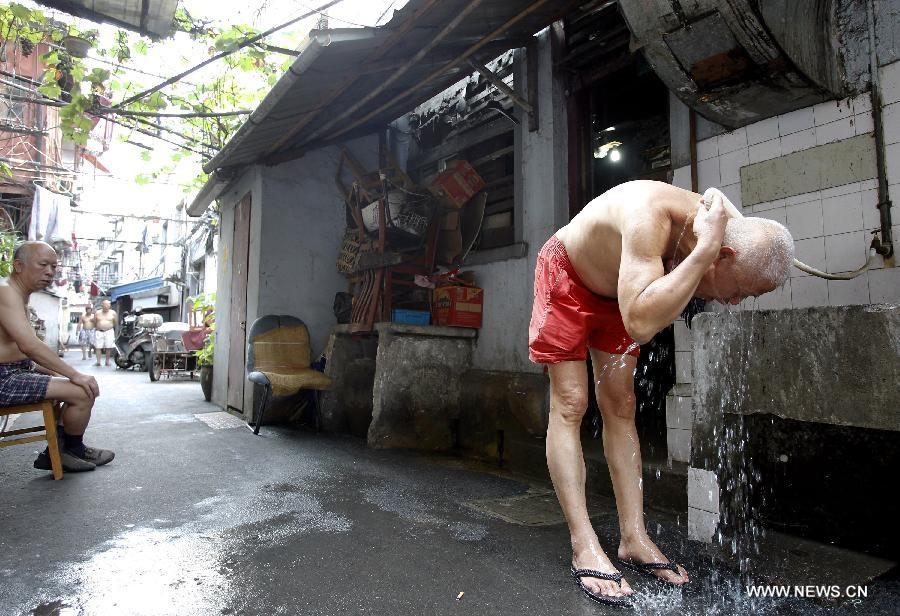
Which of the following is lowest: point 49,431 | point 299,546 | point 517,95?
point 299,546

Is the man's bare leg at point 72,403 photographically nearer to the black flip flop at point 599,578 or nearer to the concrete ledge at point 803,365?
the black flip flop at point 599,578

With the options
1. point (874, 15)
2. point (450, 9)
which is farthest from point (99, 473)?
point (874, 15)

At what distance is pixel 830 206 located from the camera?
2.85 meters

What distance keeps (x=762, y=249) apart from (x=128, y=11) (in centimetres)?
547

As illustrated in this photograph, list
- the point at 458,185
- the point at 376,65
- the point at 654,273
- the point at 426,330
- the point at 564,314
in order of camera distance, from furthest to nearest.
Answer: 1. the point at 458,185
2. the point at 426,330
3. the point at 376,65
4. the point at 564,314
5. the point at 654,273

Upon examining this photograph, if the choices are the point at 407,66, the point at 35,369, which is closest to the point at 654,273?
the point at 407,66

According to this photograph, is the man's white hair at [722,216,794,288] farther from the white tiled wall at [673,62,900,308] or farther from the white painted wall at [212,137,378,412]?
the white painted wall at [212,137,378,412]

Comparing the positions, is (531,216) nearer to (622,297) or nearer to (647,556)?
(622,297)

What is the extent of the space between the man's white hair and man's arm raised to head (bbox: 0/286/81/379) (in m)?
4.05

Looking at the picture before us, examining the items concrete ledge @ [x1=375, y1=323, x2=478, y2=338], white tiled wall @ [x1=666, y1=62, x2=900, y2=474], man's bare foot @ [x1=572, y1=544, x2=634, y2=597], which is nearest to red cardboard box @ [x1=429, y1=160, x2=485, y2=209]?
concrete ledge @ [x1=375, y1=323, x2=478, y2=338]

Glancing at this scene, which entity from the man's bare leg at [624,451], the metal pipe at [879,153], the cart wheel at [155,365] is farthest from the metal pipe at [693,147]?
the cart wheel at [155,365]

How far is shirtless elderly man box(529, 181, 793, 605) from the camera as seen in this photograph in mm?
1700

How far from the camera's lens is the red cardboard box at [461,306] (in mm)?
5188

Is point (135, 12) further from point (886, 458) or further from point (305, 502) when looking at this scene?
point (886, 458)
